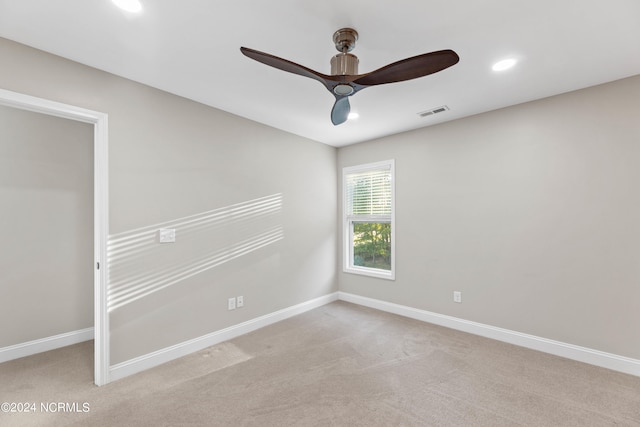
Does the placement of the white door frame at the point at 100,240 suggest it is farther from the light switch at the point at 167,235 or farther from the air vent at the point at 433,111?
the air vent at the point at 433,111

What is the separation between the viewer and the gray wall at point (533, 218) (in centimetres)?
246

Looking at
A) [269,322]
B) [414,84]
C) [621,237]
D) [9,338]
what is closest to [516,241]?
[621,237]

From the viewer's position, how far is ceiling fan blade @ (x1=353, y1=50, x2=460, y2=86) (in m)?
1.44

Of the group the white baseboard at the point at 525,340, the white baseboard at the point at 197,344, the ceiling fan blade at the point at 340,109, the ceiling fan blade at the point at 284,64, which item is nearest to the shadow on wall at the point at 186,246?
the white baseboard at the point at 197,344

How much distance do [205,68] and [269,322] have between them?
2820 mm

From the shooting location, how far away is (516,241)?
299 centimetres

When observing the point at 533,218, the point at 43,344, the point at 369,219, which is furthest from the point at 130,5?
the point at 533,218

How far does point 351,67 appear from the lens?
1778 millimetres

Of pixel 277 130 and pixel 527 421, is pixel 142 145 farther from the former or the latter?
pixel 527 421

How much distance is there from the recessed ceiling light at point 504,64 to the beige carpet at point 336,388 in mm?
2515

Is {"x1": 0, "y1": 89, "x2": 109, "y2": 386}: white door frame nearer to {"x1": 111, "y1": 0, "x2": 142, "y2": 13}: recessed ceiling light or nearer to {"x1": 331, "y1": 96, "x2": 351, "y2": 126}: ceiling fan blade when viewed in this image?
{"x1": 111, "y1": 0, "x2": 142, "y2": 13}: recessed ceiling light

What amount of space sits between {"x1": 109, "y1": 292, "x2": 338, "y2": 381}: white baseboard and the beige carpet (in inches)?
3.1

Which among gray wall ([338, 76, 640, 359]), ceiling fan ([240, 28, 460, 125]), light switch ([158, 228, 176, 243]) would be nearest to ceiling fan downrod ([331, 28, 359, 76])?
ceiling fan ([240, 28, 460, 125])

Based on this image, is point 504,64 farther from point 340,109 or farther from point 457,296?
point 457,296
